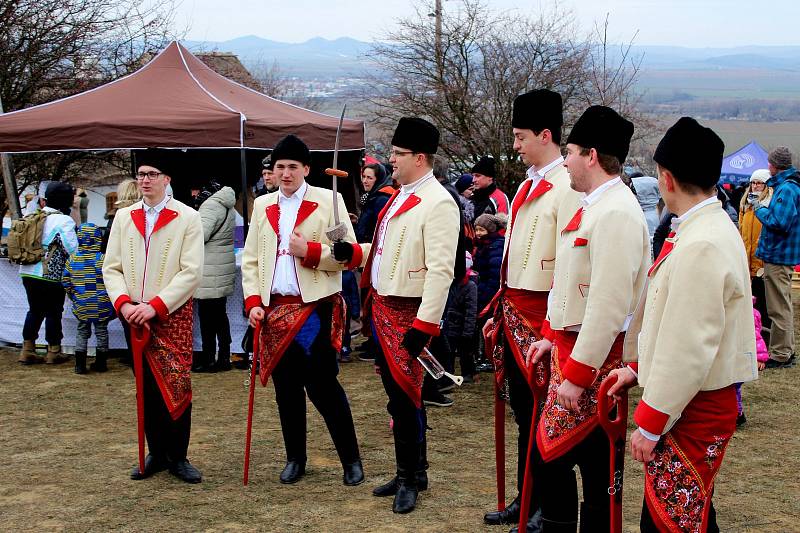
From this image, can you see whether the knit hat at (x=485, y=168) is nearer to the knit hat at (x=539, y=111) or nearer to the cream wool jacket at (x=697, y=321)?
the knit hat at (x=539, y=111)

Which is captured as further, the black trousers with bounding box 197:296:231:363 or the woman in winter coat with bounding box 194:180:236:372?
the black trousers with bounding box 197:296:231:363

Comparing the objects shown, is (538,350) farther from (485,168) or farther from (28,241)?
(28,241)

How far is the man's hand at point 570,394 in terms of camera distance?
3.31m

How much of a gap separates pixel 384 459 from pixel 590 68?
1203 centimetres

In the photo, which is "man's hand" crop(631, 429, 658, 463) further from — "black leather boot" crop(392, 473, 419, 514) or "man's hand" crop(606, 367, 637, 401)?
"black leather boot" crop(392, 473, 419, 514)

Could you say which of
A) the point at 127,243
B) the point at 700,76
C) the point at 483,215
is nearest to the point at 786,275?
the point at 483,215

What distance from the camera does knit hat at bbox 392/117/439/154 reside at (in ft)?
14.8

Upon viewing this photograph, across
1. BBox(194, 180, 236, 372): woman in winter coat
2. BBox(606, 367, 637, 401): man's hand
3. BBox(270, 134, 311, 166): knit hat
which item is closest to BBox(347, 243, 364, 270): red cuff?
BBox(270, 134, 311, 166): knit hat

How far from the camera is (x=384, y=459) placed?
17.9 ft

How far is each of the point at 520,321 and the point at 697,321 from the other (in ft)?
4.64

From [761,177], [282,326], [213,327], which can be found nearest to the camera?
[282,326]

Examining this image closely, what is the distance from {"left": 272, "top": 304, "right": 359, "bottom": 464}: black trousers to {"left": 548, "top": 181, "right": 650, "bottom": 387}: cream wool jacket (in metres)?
1.83

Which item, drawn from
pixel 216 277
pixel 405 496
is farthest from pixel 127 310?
pixel 216 277

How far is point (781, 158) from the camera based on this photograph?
7582 mm
